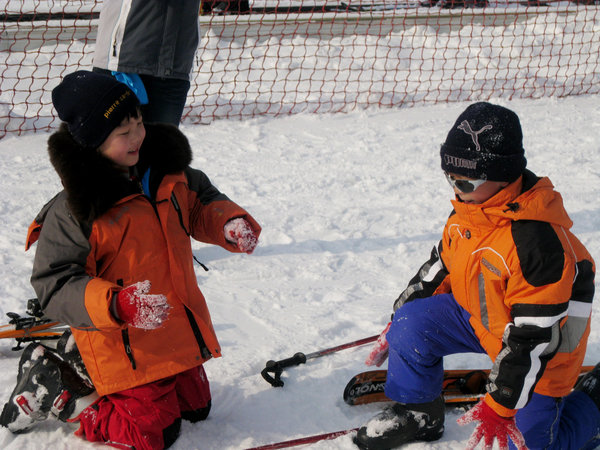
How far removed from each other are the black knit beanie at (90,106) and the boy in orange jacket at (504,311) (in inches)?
43.4

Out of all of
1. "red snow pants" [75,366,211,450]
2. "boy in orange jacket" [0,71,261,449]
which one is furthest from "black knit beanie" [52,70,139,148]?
"red snow pants" [75,366,211,450]

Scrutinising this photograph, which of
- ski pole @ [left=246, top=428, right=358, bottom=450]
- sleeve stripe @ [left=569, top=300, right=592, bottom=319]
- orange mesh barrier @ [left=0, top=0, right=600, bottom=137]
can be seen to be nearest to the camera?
sleeve stripe @ [left=569, top=300, right=592, bottom=319]

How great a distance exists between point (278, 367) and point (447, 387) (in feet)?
2.31

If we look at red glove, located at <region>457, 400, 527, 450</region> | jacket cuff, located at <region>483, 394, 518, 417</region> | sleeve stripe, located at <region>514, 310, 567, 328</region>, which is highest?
sleeve stripe, located at <region>514, 310, 567, 328</region>

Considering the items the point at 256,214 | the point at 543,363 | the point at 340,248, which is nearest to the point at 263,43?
the point at 256,214

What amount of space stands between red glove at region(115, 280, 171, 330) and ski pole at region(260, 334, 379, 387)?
0.79 metres

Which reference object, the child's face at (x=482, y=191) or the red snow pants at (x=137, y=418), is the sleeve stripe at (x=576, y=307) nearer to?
the child's face at (x=482, y=191)

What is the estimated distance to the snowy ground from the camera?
2.54m

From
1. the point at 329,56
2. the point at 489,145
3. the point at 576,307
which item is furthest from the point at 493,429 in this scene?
the point at 329,56

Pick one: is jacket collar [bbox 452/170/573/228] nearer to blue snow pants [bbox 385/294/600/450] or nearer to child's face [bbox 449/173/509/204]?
child's face [bbox 449/173/509/204]

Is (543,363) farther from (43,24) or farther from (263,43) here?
(43,24)

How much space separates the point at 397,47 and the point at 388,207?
381cm

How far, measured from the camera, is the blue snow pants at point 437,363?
2209mm

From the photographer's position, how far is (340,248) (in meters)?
3.74
